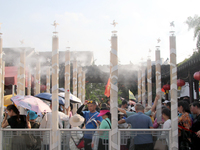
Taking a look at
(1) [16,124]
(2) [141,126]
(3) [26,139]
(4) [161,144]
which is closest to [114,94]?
(2) [141,126]

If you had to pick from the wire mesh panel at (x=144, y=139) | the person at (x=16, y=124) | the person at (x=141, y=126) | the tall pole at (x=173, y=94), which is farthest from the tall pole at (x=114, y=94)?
the person at (x=16, y=124)

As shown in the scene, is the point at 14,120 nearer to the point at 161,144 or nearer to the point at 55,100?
the point at 55,100

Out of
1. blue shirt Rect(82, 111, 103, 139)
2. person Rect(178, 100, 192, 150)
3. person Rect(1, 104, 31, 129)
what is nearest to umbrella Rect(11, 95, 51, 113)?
person Rect(1, 104, 31, 129)

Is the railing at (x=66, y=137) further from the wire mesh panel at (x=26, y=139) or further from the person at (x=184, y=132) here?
the person at (x=184, y=132)

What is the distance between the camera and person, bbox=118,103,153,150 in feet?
15.3

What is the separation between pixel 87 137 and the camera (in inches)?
184

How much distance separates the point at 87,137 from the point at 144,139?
113 cm

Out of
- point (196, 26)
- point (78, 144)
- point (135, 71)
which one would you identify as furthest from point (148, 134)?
point (135, 71)

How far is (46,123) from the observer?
18.1ft

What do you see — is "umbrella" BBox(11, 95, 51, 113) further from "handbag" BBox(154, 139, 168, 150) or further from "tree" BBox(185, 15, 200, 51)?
"tree" BBox(185, 15, 200, 51)

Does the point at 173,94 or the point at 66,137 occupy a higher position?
the point at 173,94

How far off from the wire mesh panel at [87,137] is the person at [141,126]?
597 millimetres

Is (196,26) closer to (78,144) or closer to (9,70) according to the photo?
(78,144)

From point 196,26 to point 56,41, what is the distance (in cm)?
561
